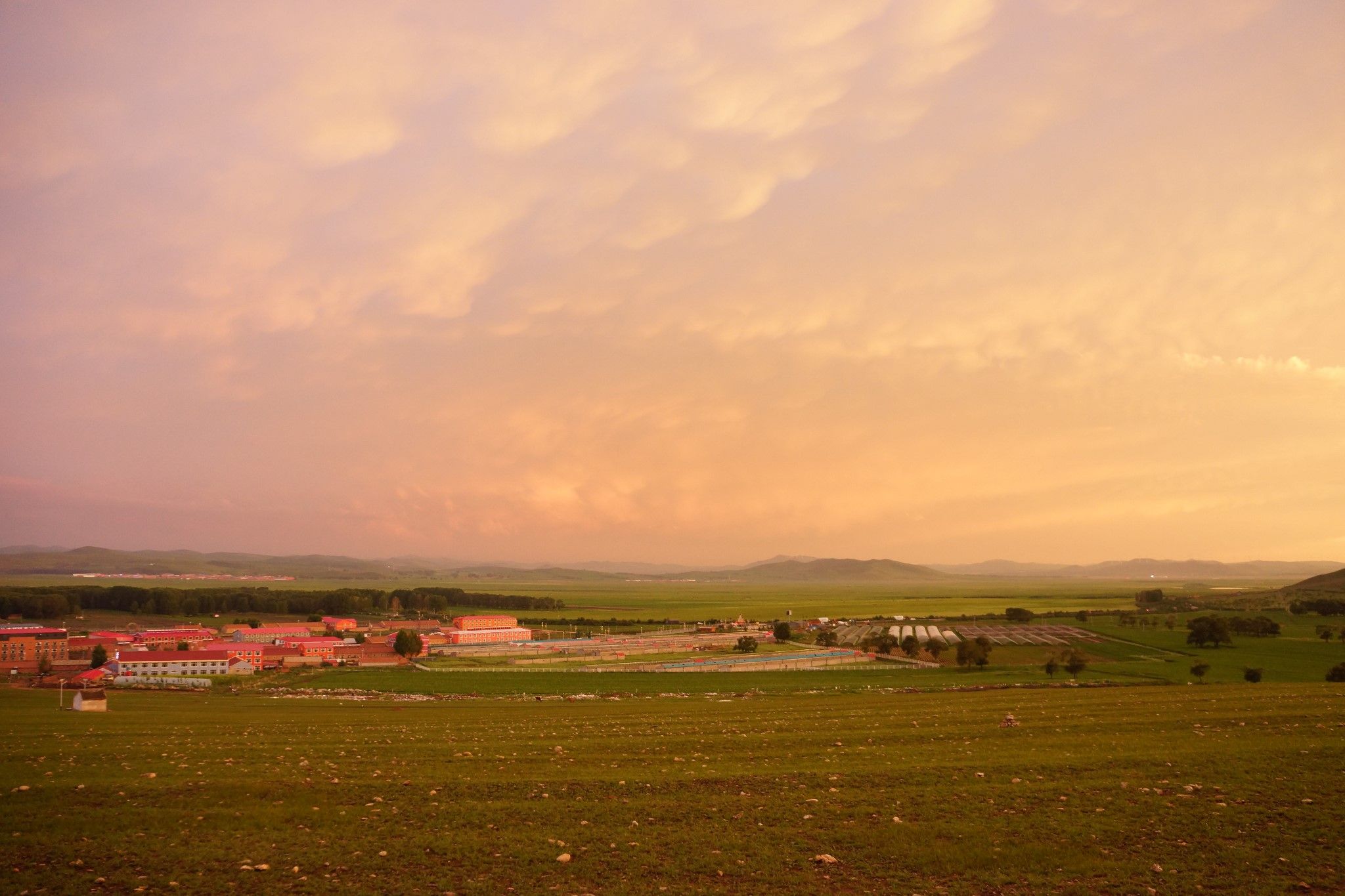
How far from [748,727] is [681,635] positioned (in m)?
92.7

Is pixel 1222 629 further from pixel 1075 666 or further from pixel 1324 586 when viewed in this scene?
pixel 1324 586

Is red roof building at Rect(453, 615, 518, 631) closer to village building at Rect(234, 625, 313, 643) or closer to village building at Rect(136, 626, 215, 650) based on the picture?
village building at Rect(234, 625, 313, 643)

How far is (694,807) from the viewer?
13891 mm

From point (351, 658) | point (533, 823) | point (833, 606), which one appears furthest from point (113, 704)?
point (833, 606)

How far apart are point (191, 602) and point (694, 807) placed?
6193 inches

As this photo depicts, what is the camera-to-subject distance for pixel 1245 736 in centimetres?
1905

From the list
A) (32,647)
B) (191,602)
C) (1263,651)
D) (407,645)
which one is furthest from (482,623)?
(1263,651)

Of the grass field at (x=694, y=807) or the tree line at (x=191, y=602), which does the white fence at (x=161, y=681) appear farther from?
the tree line at (x=191, y=602)

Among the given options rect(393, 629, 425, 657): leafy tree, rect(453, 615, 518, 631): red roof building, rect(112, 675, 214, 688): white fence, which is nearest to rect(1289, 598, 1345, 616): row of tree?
rect(393, 629, 425, 657): leafy tree

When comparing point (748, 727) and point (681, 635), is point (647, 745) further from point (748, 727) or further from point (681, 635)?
point (681, 635)

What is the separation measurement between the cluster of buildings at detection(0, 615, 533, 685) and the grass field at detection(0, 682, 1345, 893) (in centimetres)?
4285

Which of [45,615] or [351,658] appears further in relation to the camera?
[45,615]

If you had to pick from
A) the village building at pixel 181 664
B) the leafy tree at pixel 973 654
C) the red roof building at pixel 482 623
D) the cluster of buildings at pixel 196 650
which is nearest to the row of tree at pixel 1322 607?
the leafy tree at pixel 973 654

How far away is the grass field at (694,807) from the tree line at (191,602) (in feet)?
406
